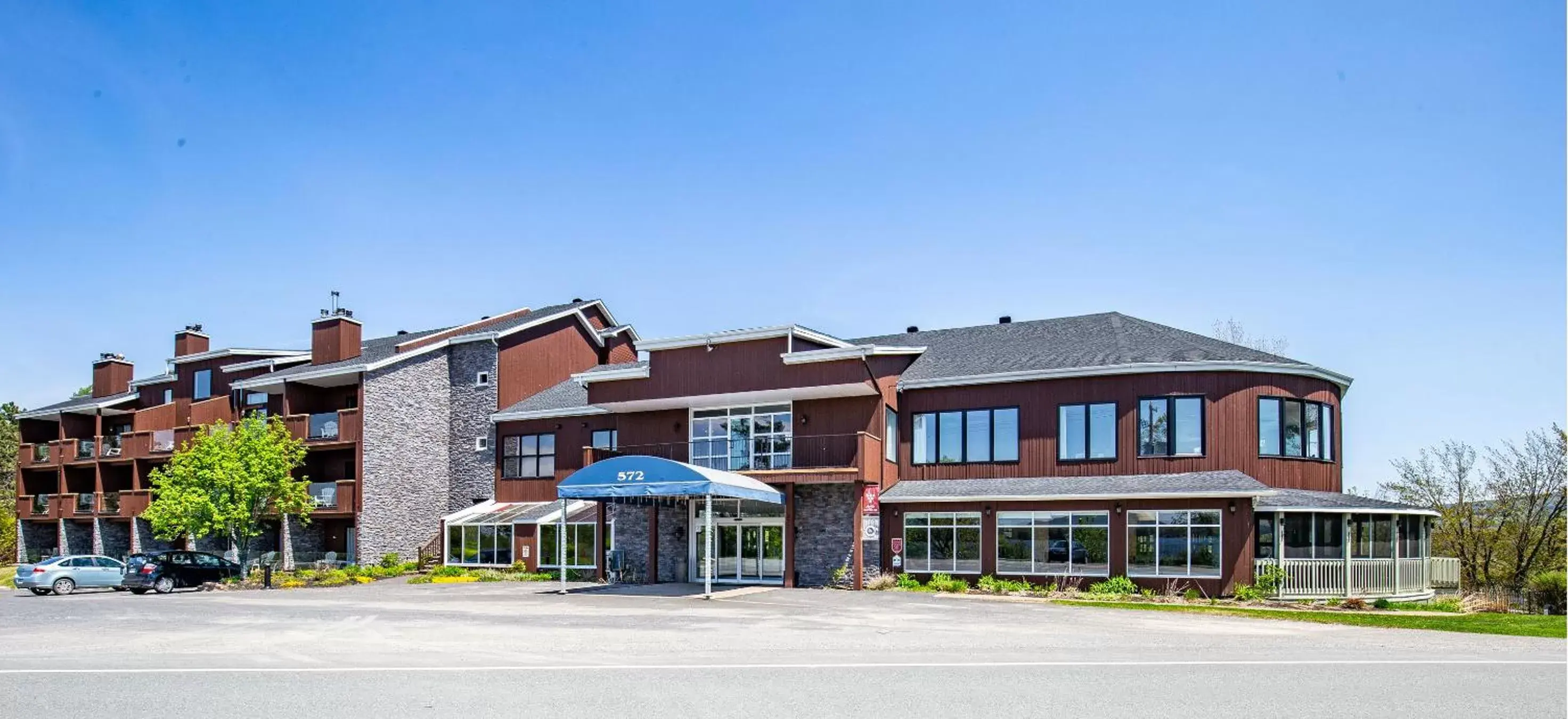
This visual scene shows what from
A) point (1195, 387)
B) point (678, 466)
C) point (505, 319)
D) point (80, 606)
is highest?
point (505, 319)

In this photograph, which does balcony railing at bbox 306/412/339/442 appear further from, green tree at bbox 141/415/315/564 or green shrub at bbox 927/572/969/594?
green shrub at bbox 927/572/969/594

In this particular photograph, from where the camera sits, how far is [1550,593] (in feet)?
102

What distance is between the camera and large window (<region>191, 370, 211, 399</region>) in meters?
47.0

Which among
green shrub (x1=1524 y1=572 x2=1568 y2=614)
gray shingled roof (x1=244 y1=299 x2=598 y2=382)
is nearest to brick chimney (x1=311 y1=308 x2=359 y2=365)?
gray shingled roof (x1=244 y1=299 x2=598 y2=382)

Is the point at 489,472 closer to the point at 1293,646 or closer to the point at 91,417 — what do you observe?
the point at 91,417

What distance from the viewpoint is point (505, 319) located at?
46875 mm

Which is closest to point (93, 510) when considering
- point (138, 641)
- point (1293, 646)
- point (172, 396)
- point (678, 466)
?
point (172, 396)

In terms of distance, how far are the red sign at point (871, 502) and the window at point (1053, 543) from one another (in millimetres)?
3131

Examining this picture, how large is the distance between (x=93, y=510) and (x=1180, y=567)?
3990 centimetres

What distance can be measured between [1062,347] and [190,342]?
36038 millimetres

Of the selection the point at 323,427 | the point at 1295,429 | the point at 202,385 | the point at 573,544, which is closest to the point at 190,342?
the point at 202,385

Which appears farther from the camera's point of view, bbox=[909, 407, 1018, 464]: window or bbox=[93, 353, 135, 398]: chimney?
bbox=[93, 353, 135, 398]: chimney

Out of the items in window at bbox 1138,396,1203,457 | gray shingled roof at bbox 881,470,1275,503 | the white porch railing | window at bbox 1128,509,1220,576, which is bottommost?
the white porch railing

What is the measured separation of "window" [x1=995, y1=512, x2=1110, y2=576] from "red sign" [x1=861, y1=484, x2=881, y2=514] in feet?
10.3
